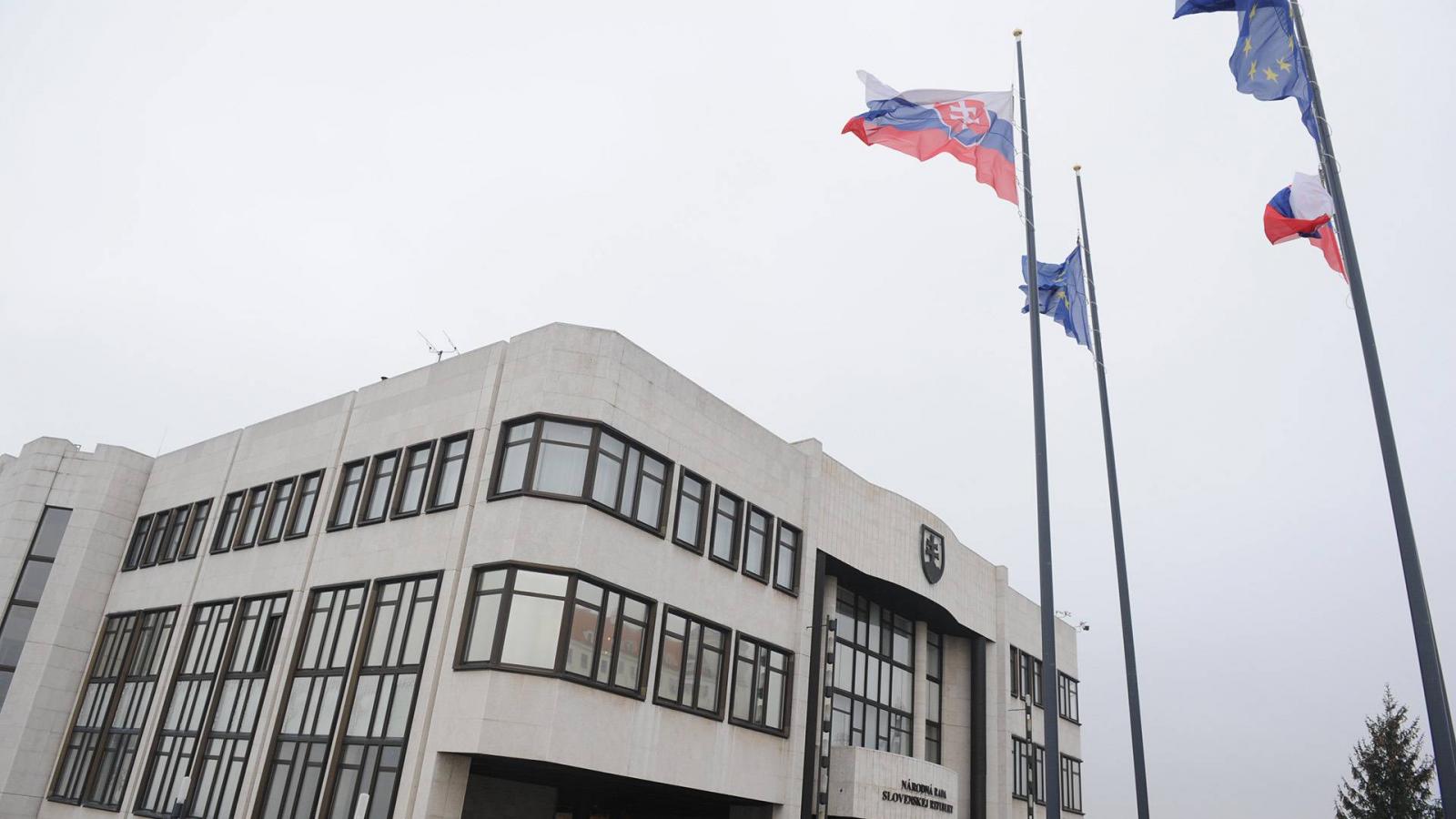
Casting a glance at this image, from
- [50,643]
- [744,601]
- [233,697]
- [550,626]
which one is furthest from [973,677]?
[50,643]

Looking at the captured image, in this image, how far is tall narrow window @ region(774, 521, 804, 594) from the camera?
34.6 meters

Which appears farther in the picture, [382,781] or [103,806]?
[103,806]

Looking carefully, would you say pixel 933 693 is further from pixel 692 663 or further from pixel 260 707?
pixel 260 707

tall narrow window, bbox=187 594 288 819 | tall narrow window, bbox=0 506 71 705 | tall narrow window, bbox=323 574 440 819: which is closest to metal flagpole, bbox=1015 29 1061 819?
tall narrow window, bbox=323 574 440 819

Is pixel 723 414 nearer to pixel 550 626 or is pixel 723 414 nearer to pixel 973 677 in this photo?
pixel 550 626

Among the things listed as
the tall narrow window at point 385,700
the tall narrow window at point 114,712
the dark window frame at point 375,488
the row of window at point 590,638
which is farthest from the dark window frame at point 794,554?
the tall narrow window at point 114,712

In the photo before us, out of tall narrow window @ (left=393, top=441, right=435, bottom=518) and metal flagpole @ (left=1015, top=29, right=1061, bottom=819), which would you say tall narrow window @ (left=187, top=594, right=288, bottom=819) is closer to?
tall narrow window @ (left=393, top=441, right=435, bottom=518)

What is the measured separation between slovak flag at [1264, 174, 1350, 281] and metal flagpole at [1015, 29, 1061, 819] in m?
5.25

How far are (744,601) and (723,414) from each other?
6144 millimetres

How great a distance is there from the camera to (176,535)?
3969 centimetres

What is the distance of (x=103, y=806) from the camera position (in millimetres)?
34094

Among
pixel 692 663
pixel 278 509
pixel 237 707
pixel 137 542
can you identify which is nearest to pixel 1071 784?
pixel 692 663

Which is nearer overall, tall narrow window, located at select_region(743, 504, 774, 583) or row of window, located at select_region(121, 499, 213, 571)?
tall narrow window, located at select_region(743, 504, 774, 583)

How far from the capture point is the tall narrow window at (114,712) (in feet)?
114
